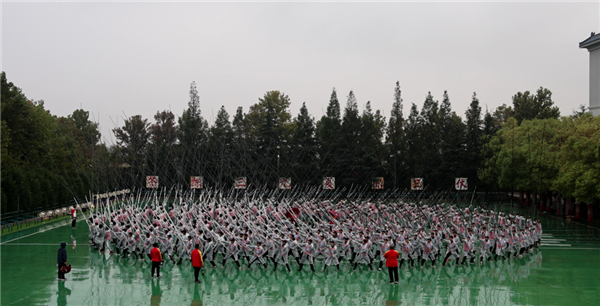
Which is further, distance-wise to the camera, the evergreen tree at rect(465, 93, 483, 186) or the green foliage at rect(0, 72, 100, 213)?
the evergreen tree at rect(465, 93, 483, 186)

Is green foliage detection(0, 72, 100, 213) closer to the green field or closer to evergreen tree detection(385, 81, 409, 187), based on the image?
the green field

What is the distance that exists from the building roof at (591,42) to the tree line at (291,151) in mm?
7795

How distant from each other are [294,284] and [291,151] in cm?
3193

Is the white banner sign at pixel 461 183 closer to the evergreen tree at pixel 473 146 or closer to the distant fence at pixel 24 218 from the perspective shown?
the evergreen tree at pixel 473 146

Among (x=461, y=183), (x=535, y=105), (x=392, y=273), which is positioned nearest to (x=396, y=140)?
(x=461, y=183)

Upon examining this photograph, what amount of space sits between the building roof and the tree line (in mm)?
7795

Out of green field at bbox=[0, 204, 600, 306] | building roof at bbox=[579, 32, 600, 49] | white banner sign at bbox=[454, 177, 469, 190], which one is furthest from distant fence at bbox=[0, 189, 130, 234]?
building roof at bbox=[579, 32, 600, 49]

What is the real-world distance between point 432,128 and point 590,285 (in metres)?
37.0

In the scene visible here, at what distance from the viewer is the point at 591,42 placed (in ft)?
144

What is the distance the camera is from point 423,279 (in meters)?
14.0

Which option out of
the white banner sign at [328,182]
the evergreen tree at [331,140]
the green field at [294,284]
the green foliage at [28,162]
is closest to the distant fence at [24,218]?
the green foliage at [28,162]

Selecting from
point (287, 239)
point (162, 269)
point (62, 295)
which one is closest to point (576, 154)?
point (287, 239)

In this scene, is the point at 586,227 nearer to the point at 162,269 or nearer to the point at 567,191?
the point at 567,191

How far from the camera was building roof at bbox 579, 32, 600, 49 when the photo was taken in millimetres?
43344
